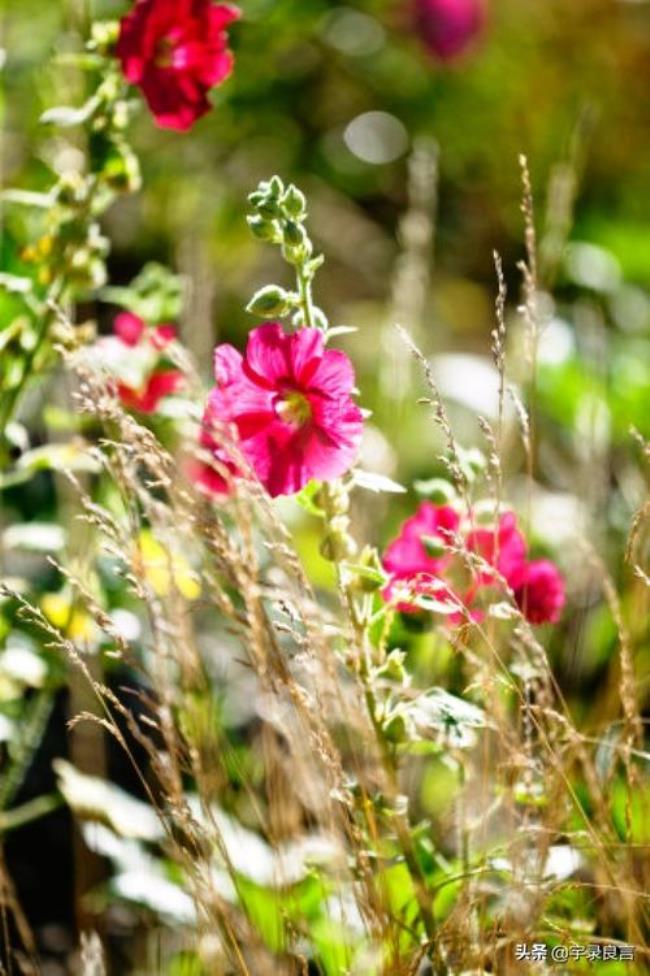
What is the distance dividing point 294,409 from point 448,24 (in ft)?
7.43

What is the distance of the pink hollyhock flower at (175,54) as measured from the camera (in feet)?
3.86

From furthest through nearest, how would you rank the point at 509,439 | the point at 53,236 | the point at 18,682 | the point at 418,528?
1. the point at 509,439
2. the point at 18,682
3. the point at 53,236
4. the point at 418,528

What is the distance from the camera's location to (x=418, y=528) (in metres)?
1.12

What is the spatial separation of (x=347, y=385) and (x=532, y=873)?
334 mm

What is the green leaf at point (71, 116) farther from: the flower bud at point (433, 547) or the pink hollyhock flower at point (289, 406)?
the flower bud at point (433, 547)

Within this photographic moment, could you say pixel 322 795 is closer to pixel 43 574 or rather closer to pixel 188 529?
pixel 188 529

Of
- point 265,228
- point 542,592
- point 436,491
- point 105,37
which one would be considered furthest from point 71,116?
point 542,592

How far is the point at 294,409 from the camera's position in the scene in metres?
0.98

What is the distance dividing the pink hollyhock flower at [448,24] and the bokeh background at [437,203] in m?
0.04

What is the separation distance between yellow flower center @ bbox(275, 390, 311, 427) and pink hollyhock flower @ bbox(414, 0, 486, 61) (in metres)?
2.22

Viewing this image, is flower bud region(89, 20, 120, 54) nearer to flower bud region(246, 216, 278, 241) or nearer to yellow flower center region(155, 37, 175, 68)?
yellow flower center region(155, 37, 175, 68)

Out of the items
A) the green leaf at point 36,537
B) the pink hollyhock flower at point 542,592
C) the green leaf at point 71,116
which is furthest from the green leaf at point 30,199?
the pink hollyhock flower at point 542,592

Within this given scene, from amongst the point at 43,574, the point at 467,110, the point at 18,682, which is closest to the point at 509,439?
the point at 43,574

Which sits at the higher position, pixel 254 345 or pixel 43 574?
pixel 254 345
